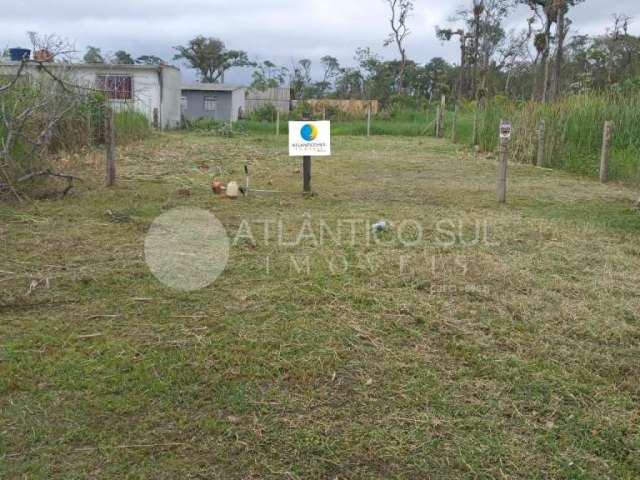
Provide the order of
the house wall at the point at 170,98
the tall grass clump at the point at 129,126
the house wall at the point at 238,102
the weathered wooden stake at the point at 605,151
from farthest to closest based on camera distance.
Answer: the house wall at the point at 238,102 < the house wall at the point at 170,98 < the tall grass clump at the point at 129,126 < the weathered wooden stake at the point at 605,151

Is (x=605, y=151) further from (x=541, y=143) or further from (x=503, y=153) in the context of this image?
(x=503, y=153)

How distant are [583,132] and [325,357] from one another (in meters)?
9.52

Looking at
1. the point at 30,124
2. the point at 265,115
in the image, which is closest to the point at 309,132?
the point at 30,124

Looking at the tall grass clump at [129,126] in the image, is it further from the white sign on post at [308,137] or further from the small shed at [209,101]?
the small shed at [209,101]

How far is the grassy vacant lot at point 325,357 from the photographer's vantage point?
2.07 m

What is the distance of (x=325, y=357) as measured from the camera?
2789mm

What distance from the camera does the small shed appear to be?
27.6m

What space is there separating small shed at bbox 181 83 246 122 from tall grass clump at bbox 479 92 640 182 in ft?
58.0

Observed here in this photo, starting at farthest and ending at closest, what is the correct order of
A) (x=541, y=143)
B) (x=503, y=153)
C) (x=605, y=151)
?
(x=541, y=143), (x=605, y=151), (x=503, y=153)

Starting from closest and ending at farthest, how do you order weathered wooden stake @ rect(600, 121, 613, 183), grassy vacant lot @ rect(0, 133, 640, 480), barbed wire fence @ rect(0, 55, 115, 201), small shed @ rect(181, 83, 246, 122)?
1. grassy vacant lot @ rect(0, 133, 640, 480)
2. barbed wire fence @ rect(0, 55, 115, 201)
3. weathered wooden stake @ rect(600, 121, 613, 183)
4. small shed @ rect(181, 83, 246, 122)

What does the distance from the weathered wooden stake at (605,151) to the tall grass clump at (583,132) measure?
24 centimetres

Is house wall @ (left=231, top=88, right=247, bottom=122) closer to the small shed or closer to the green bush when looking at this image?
the small shed

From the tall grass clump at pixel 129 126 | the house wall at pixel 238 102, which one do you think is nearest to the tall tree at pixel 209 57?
the house wall at pixel 238 102

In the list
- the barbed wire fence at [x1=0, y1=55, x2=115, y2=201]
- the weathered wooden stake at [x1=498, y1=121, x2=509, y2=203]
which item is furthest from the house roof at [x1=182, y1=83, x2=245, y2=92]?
the weathered wooden stake at [x1=498, y1=121, x2=509, y2=203]
